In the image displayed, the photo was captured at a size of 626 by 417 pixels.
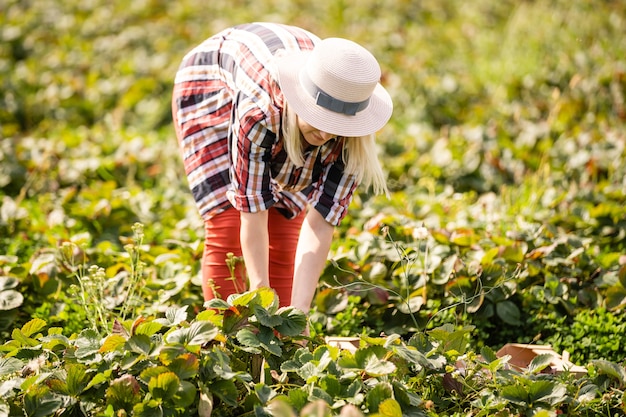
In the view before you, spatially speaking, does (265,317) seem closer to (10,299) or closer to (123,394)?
(123,394)

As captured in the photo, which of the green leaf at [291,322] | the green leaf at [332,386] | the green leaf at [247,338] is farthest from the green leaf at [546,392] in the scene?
the green leaf at [247,338]

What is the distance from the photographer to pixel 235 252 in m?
2.67

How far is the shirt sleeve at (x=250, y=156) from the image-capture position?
221 centimetres

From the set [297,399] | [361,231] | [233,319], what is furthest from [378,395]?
[361,231]

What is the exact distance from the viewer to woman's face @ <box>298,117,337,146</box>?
2.19 m

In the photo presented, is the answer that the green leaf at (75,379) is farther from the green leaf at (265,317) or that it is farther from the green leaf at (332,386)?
the green leaf at (332,386)

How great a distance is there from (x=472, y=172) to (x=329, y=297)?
6.31 feet

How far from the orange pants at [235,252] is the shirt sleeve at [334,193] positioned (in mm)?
381

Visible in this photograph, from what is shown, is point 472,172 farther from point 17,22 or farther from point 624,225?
point 17,22

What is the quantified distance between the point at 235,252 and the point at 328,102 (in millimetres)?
795

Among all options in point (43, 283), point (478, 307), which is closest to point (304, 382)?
point (478, 307)

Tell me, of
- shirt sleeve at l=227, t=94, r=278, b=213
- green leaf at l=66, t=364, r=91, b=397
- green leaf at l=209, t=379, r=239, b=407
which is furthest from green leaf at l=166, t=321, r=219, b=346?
shirt sleeve at l=227, t=94, r=278, b=213

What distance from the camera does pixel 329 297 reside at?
109 inches

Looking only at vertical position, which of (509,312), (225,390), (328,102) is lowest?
(509,312)
